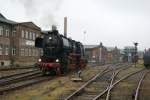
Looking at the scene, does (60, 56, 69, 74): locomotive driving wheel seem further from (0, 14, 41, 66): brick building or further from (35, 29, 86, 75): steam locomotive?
(0, 14, 41, 66): brick building

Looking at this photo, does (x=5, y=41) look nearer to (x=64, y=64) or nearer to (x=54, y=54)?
(x=64, y=64)

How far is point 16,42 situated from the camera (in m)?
46.6

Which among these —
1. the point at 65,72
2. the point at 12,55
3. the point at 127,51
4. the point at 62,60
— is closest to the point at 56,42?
the point at 62,60

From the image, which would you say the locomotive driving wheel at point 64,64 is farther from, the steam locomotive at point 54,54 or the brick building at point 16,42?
the brick building at point 16,42

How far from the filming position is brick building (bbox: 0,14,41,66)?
42.6 meters

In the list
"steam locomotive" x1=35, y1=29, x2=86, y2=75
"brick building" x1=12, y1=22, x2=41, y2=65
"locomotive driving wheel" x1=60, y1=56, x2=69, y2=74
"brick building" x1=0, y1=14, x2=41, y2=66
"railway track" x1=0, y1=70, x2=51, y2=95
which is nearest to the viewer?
"railway track" x1=0, y1=70, x2=51, y2=95

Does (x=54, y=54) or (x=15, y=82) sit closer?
(x=15, y=82)

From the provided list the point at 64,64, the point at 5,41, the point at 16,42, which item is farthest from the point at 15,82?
the point at 16,42

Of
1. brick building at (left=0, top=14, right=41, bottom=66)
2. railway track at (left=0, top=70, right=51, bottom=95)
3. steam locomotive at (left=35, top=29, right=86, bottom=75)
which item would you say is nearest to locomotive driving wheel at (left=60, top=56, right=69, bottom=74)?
steam locomotive at (left=35, top=29, right=86, bottom=75)

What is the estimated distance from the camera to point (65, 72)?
2592cm

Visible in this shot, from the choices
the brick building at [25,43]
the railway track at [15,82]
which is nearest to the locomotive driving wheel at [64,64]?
the railway track at [15,82]

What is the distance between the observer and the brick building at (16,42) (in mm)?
42584

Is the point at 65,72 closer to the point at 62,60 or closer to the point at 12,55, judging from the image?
the point at 62,60

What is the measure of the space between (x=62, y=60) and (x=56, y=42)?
5.22 ft
